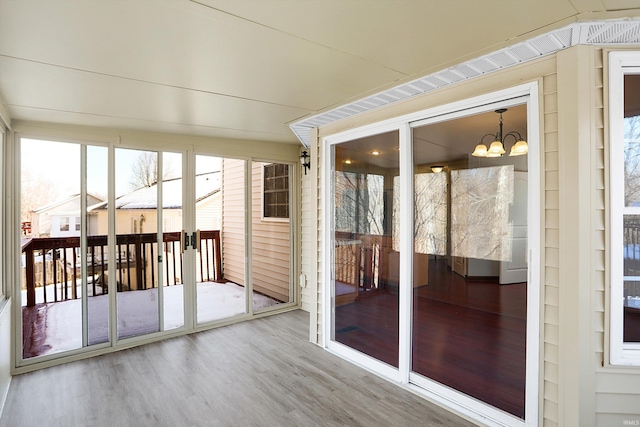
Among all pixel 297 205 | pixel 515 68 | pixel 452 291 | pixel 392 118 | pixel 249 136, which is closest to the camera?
pixel 515 68

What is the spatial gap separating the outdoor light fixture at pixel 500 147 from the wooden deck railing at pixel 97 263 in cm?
371

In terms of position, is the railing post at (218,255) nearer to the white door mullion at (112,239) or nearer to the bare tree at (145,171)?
the bare tree at (145,171)

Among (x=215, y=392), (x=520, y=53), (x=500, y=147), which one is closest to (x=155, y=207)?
(x=215, y=392)

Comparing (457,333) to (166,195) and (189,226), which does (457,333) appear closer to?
(189,226)

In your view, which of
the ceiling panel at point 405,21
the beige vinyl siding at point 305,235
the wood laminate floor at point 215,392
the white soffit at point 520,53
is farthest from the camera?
the beige vinyl siding at point 305,235

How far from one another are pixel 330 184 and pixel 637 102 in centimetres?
260

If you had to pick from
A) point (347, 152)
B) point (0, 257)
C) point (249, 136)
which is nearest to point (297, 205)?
point (249, 136)

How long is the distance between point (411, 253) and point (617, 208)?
146 centimetres

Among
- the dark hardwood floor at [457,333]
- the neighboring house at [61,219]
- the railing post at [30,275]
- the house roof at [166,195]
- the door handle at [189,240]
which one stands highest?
the house roof at [166,195]

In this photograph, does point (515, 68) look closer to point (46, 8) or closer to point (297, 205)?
point (46, 8)

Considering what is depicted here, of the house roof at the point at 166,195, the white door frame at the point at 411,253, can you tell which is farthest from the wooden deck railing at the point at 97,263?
the white door frame at the point at 411,253

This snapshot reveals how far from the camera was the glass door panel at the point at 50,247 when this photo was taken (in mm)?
3523

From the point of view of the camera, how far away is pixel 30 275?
12.0 ft

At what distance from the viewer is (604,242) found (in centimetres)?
201
